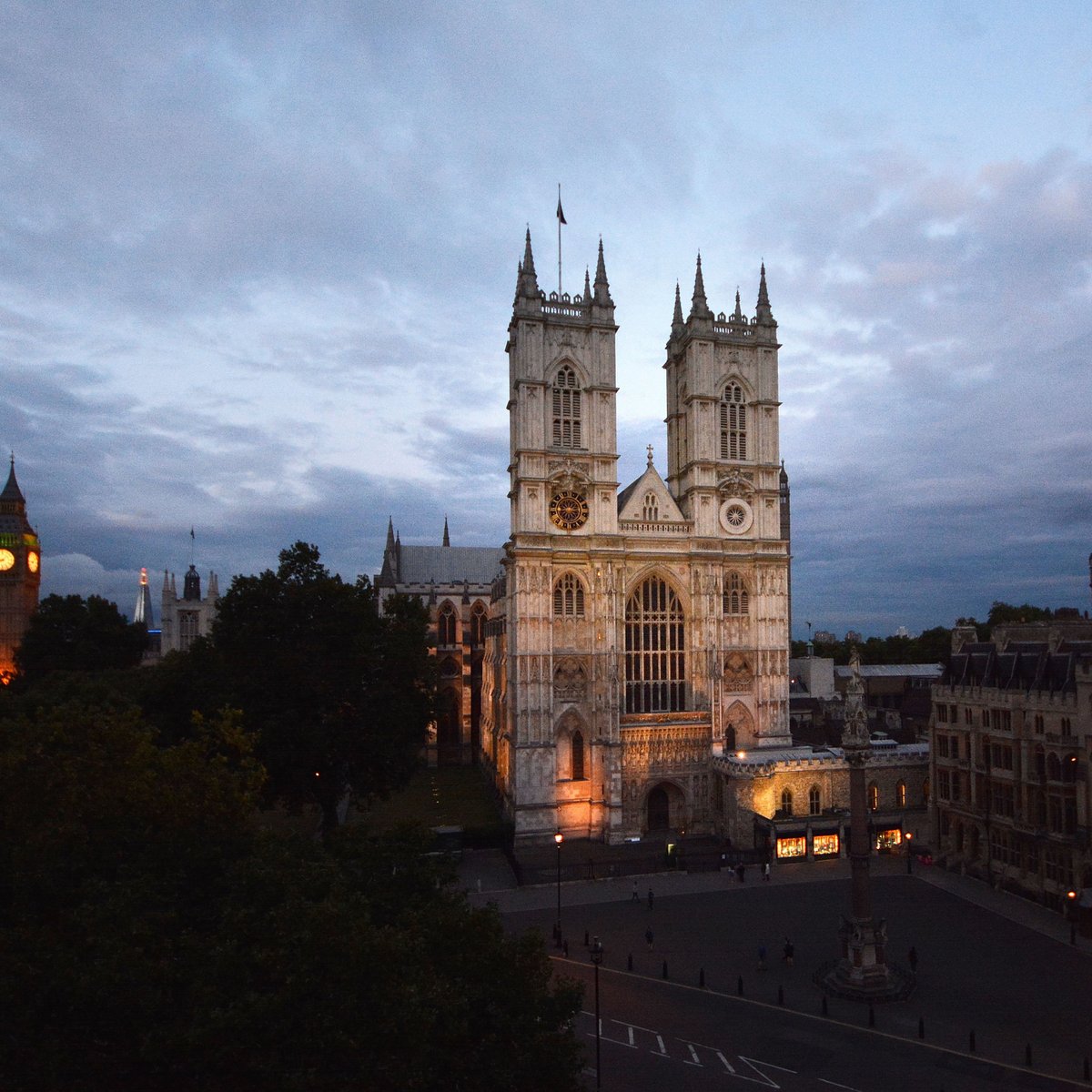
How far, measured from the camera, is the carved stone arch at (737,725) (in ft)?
187

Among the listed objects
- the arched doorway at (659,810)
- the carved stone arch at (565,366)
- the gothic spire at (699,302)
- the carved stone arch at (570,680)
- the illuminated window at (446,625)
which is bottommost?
the arched doorway at (659,810)

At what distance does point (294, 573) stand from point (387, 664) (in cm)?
740

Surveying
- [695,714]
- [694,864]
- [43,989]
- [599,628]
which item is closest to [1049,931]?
[694,864]

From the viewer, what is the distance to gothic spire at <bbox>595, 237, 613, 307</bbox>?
57.6 metres

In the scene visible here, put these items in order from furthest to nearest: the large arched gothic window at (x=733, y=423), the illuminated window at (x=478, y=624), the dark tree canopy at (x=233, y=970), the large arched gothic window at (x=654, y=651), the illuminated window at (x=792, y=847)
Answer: the illuminated window at (x=478, y=624), the large arched gothic window at (x=733, y=423), the large arched gothic window at (x=654, y=651), the illuminated window at (x=792, y=847), the dark tree canopy at (x=233, y=970)

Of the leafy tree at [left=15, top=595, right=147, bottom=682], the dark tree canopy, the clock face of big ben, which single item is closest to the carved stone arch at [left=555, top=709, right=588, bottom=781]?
the clock face of big ben

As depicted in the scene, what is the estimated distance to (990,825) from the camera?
44.4m

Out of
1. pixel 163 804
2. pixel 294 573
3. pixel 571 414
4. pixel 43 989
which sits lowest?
pixel 43 989

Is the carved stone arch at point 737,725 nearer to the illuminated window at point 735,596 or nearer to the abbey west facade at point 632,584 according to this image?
the abbey west facade at point 632,584

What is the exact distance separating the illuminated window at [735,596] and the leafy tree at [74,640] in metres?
53.2

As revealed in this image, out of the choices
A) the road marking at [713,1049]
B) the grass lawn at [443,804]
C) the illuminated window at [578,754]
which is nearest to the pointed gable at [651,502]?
the illuminated window at [578,754]

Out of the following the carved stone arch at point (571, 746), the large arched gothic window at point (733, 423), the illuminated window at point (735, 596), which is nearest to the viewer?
the carved stone arch at point (571, 746)

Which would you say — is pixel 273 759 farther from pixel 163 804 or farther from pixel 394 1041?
pixel 394 1041

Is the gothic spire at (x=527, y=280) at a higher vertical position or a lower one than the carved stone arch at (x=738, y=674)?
higher
